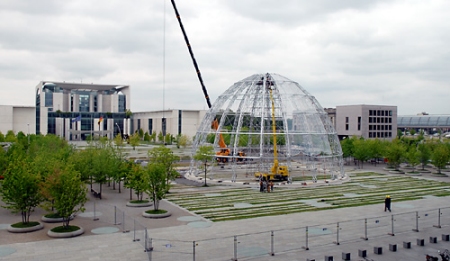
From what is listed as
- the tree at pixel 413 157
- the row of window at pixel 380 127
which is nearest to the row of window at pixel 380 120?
the row of window at pixel 380 127

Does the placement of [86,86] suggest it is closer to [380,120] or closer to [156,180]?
[380,120]

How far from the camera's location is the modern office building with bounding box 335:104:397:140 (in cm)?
9338

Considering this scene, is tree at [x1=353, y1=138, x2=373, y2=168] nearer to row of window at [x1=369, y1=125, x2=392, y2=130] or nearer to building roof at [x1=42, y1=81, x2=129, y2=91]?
row of window at [x1=369, y1=125, x2=392, y2=130]

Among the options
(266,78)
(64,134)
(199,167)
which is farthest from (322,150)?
(64,134)

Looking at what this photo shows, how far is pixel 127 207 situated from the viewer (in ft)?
101

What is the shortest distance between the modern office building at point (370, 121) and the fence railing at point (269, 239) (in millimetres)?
69157

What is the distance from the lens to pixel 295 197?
34.8 metres

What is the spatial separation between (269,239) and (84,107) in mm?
130349

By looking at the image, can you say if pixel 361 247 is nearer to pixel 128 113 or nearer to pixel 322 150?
pixel 322 150

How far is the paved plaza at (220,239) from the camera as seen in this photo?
18.9 metres

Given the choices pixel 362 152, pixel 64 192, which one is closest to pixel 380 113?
pixel 362 152

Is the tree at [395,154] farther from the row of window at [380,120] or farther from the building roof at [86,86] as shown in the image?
the building roof at [86,86]

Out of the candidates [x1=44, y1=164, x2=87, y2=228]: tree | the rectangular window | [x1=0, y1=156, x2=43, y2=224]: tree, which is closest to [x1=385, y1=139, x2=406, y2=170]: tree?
[x1=44, y1=164, x2=87, y2=228]: tree

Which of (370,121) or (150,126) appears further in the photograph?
(150,126)
